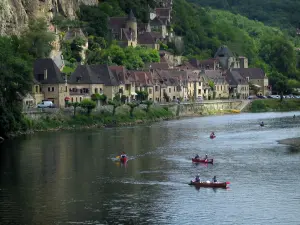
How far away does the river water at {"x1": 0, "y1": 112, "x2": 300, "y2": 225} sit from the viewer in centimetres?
6125

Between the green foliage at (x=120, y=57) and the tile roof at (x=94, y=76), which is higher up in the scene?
the green foliage at (x=120, y=57)

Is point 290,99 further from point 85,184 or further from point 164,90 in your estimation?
point 85,184

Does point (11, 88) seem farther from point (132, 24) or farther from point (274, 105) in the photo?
point (132, 24)

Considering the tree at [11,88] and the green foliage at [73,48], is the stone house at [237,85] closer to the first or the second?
the green foliage at [73,48]

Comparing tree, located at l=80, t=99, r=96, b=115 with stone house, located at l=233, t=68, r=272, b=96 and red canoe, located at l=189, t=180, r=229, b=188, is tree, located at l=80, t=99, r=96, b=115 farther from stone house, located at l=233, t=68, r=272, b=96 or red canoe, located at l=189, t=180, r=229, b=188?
stone house, located at l=233, t=68, r=272, b=96

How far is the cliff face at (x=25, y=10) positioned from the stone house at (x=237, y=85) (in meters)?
30.7

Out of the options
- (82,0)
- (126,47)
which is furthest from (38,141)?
(82,0)

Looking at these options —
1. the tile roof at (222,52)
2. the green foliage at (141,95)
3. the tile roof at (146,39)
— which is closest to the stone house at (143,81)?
the green foliage at (141,95)

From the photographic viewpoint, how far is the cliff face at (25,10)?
14025 centimetres

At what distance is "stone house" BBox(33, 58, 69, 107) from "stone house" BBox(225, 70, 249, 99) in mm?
54105

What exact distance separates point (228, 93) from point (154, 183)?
100462 mm

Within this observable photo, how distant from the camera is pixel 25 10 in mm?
151625

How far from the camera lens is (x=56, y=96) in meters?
122

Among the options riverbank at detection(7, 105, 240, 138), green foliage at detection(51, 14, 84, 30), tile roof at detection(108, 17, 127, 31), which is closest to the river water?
riverbank at detection(7, 105, 240, 138)
